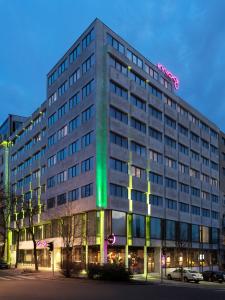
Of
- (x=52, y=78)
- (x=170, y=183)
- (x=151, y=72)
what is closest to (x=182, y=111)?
(x=151, y=72)

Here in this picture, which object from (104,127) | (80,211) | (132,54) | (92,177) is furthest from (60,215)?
(132,54)

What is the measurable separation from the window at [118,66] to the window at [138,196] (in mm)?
17728

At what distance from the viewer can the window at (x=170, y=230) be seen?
8244 centimetres

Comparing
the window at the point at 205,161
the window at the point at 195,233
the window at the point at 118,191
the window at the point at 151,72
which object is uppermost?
the window at the point at 151,72

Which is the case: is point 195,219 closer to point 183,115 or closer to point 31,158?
point 183,115

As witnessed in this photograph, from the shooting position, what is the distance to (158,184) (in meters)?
79.8

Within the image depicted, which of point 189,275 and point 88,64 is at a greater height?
point 88,64

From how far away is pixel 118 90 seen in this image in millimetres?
72125

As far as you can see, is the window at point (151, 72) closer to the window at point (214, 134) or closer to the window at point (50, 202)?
the window at point (50, 202)

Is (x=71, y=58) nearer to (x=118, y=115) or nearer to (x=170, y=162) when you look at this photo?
(x=118, y=115)

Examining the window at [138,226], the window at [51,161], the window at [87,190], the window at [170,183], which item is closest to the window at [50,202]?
the window at [51,161]

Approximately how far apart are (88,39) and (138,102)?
12368mm

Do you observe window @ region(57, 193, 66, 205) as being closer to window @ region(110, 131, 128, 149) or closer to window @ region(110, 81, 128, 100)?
window @ region(110, 131, 128, 149)

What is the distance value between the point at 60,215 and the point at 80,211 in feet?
27.0
